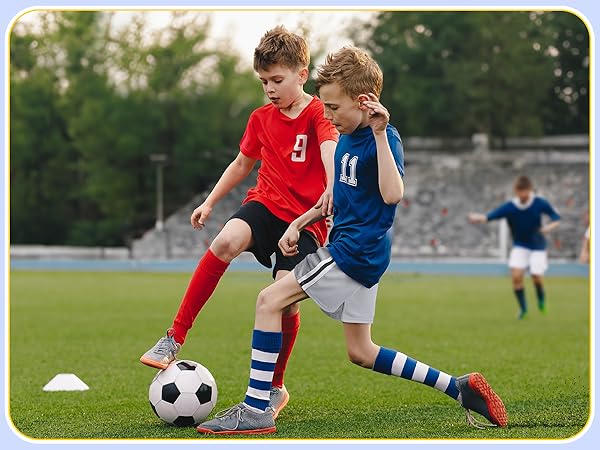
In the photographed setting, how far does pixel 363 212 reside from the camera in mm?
4988

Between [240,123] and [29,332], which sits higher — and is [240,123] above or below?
above

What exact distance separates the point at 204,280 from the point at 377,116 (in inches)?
60.1

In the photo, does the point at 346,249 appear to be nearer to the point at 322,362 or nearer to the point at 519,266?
the point at 322,362

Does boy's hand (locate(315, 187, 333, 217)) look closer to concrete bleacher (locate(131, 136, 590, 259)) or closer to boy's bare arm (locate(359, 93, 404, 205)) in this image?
boy's bare arm (locate(359, 93, 404, 205))

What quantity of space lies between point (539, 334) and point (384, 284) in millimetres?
10230

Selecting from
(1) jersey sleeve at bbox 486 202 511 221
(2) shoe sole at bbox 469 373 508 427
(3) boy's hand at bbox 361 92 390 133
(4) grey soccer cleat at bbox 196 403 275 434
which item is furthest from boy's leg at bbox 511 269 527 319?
(3) boy's hand at bbox 361 92 390 133

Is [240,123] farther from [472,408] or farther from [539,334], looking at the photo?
[472,408]

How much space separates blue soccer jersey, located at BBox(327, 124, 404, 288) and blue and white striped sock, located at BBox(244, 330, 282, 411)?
53cm

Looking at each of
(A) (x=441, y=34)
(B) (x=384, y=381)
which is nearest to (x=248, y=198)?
(B) (x=384, y=381)

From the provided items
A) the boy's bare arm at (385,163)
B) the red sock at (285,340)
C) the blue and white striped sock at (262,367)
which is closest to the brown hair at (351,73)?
the boy's bare arm at (385,163)

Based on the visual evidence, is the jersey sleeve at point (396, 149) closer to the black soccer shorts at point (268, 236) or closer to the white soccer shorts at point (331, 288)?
the white soccer shorts at point (331, 288)

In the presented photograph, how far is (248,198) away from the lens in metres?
5.70

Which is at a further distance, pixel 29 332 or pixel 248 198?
pixel 29 332

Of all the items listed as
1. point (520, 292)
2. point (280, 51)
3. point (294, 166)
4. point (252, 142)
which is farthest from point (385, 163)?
point (520, 292)
